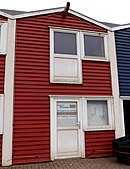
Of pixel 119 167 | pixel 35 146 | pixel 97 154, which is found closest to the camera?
pixel 119 167

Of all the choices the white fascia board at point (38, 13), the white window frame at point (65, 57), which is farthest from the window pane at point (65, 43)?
the white fascia board at point (38, 13)

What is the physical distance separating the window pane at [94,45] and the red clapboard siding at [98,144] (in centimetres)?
300

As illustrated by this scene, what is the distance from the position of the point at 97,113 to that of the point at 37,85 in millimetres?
2411

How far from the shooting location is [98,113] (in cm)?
748

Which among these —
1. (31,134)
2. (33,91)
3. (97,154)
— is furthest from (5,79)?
(97,154)

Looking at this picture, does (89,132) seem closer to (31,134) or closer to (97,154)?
(97,154)

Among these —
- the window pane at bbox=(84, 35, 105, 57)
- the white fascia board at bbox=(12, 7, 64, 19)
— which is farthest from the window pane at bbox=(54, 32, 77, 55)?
the white fascia board at bbox=(12, 7, 64, 19)

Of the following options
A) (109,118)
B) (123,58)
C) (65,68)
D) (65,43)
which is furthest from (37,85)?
(123,58)

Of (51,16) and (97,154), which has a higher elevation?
(51,16)

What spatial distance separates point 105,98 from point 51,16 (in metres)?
3.70

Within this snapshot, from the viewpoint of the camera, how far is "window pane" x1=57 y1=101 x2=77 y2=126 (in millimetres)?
7012

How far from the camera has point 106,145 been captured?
23.8 feet

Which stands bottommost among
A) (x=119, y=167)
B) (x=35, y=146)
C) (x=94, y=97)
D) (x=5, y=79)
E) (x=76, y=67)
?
(x=119, y=167)

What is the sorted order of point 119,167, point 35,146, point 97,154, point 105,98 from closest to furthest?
point 119,167
point 35,146
point 97,154
point 105,98
